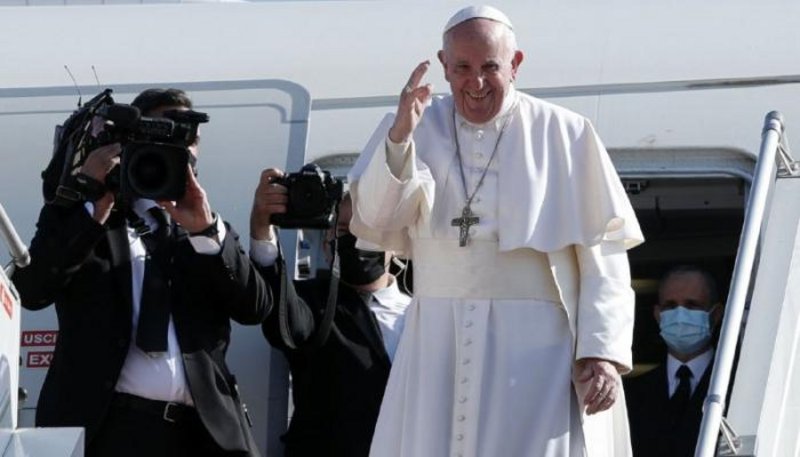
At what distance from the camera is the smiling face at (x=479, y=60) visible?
561 cm

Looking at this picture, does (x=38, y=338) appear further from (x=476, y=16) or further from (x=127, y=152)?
(x=476, y=16)

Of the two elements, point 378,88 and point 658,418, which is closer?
point 658,418

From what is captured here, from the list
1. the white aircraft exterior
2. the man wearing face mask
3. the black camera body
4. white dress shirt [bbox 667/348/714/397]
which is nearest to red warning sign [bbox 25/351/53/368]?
the white aircraft exterior

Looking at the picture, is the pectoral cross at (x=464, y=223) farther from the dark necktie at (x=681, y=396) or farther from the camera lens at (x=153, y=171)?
the dark necktie at (x=681, y=396)

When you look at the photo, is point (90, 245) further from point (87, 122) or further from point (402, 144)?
point (402, 144)

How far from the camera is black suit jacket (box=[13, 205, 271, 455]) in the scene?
6.27 meters

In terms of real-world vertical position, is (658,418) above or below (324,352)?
below

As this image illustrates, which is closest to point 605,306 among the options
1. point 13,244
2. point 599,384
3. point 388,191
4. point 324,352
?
point 599,384

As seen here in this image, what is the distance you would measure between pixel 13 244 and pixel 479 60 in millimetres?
1494

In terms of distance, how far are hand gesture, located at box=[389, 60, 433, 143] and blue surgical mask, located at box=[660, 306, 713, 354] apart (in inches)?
82.4

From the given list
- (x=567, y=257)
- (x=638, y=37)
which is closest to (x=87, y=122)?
(x=567, y=257)

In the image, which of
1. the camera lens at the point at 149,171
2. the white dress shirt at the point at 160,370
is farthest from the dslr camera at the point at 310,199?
the camera lens at the point at 149,171

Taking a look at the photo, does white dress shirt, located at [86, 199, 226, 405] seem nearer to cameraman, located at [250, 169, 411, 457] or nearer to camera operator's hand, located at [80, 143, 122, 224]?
camera operator's hand, located at [80, 143, 122, 224]

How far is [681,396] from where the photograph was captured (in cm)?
716
